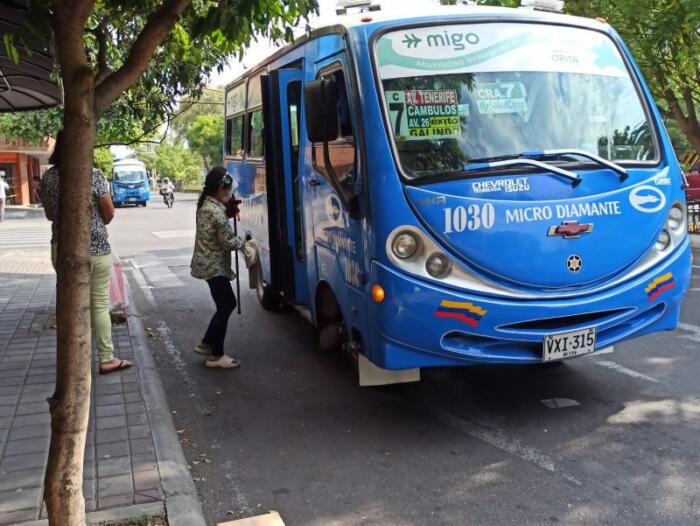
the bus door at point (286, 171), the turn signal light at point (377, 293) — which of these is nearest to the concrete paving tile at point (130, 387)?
the bus door at point (286, 171)

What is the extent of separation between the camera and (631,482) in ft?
12.2

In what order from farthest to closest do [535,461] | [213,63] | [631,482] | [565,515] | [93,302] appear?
[213,63] < [93,302] < [535,461] < [631,482] < [565,515]

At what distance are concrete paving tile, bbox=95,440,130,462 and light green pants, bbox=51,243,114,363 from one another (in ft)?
5.44

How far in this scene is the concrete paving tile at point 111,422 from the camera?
4.46m

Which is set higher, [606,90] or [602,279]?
[606,90]

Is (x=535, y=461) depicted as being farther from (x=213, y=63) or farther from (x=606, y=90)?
(x=213, y=63)

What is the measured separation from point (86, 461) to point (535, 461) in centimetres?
260

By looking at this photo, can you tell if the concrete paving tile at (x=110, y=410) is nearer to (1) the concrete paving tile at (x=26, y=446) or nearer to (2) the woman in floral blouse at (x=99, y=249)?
(1) the concrete paving tile at (x=26, y=446)

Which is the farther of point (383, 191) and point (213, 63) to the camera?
point (213, 63)

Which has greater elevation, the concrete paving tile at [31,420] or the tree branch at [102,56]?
the tree branch at [102,56]

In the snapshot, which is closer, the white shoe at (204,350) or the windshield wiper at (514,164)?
the windshield wiper at (514,164)

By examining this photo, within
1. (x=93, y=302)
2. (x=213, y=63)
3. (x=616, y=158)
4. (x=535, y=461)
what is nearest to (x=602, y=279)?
(x=616, y=158)

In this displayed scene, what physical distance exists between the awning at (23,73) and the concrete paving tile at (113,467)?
2658 mm

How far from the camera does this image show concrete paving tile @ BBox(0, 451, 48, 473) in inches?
152
